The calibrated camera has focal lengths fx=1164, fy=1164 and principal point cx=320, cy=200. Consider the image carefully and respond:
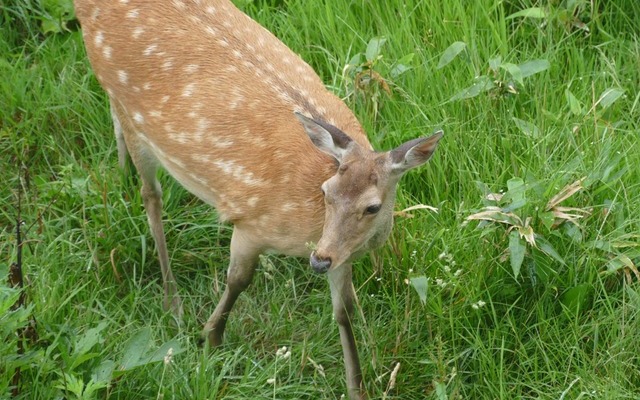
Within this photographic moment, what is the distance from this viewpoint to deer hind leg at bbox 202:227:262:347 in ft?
14.9

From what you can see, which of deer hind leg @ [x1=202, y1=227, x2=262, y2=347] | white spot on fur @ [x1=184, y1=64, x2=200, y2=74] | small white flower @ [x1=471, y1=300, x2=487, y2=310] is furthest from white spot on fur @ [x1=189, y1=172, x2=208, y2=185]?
small white flower @ [x1=471, y1=300, x2=487, y2=310]

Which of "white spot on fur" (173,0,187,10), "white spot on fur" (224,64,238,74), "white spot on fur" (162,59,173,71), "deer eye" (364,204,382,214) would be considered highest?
"white spot on fur" (173,0,187,10)

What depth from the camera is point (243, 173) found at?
4.48 meters

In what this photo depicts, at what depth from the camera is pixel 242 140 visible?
4.50m

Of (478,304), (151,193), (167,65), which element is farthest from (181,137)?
(478,304)

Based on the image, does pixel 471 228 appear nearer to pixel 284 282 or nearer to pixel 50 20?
pixel 284 282

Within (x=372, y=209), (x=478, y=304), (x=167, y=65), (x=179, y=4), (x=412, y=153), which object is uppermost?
(x=179, y=4)

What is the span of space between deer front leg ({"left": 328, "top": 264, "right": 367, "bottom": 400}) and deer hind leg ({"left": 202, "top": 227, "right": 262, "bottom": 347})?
0.32 metres

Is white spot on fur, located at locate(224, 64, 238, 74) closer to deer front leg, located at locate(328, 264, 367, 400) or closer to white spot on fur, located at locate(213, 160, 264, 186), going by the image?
white spot on fur, located at locate(213, 160, 264, 186)

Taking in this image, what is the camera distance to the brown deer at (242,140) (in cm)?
408

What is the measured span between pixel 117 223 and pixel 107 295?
0.34 m

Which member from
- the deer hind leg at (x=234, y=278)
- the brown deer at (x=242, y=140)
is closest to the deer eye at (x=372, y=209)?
the brown deer at (x=242, y=140)

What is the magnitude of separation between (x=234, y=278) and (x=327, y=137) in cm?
82

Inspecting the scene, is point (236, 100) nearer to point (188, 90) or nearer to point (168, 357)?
point (188, 90)
